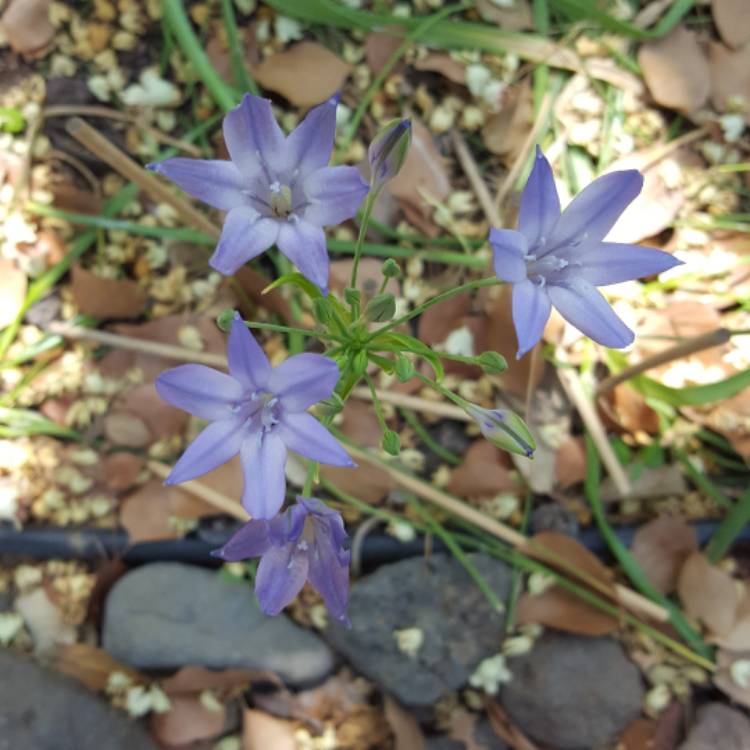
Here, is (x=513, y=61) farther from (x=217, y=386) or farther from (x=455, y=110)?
(x=217, y=386)

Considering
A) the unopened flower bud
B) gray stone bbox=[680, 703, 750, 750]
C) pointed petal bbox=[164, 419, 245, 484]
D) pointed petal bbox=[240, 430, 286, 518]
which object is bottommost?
gray stone bbox=[680, 703, 750, 750]

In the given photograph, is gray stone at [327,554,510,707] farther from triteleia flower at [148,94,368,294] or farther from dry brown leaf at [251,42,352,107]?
dry brown leaf at [251,42,352,107]

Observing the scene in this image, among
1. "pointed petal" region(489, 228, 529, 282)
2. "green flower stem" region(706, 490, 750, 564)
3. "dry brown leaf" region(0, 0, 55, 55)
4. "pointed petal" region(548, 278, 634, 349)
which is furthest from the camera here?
"dry brown leaf" region(0, 0, 55, 55)

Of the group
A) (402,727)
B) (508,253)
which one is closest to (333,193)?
(508,253)

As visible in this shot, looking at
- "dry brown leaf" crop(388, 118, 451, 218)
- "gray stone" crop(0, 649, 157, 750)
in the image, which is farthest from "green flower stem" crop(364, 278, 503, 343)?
"gray stone" crop(0, 649, 157, 750)

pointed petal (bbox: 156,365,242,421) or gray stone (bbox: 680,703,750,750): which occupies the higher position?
pointed petal (bbox: 156,365,242,421)

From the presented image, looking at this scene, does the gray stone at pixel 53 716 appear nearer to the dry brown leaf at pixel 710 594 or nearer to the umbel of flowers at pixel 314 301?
the umbel of flowers at pixel 314 301

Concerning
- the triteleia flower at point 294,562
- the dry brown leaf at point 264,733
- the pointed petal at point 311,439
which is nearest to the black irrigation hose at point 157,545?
the dry brown leaf at point 264,733
